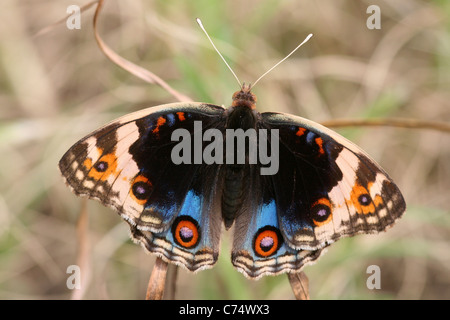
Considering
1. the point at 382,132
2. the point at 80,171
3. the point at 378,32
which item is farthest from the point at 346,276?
the point at 378,32

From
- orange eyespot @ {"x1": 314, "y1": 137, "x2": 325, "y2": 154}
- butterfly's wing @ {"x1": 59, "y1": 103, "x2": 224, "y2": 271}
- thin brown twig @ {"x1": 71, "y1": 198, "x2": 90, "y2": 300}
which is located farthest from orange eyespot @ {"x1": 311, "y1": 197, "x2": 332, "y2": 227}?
thin brown twig @ {"x1": 71, "y1": 198, "x2": 90, "y2": 300}

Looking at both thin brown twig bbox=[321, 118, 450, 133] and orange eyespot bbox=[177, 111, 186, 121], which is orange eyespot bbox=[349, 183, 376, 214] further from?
orange eyespot bbox=[177, 111, 186, 121]

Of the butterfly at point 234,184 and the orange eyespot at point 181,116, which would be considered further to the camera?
the orange eyespot at point 181,116

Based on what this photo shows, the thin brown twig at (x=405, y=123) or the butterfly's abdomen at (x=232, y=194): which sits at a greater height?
the thin brown twig at (x=405, y=123)

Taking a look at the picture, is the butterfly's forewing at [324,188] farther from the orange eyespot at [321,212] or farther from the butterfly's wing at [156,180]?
the butterfly's wing at [156,180]

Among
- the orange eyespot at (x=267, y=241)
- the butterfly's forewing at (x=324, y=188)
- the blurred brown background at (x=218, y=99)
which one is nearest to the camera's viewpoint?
the butterfly's forewing at (x=324, y=188)

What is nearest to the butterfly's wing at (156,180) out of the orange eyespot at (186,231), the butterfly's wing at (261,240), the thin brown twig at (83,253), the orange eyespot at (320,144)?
the orange eyespot at (186,231)

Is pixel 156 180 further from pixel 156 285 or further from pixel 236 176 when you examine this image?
pixel 156 285

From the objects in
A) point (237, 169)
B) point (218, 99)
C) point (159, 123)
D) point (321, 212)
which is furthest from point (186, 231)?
point (218, 99)
